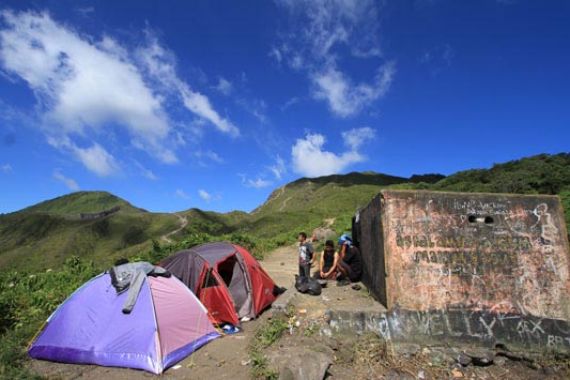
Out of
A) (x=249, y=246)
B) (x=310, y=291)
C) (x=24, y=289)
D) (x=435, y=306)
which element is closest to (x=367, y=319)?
(x=435, y=306)

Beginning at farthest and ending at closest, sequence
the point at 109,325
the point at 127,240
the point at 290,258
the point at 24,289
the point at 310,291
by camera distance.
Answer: the point at 127,240
the point at 290,258
the point at 24,289
the point at 310,291
the point at 109,325

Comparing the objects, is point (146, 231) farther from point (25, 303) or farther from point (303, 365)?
point (303, 365)

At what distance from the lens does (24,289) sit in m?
9.28

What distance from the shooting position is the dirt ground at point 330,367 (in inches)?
201

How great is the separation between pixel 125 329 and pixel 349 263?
16.8 ft

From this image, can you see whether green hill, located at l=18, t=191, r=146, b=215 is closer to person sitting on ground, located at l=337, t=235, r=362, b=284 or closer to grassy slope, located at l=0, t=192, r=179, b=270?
grassy slope, located at l=0, t=192, r=179, b=270

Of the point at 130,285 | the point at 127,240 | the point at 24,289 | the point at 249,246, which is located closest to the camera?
the point at 130,285

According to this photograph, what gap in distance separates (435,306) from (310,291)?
258 cm

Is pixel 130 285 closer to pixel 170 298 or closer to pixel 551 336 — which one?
pixel 170 298

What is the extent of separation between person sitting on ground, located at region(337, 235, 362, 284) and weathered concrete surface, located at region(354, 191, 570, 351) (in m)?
2.01

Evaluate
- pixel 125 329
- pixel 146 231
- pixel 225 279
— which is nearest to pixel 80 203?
pixel 146 231

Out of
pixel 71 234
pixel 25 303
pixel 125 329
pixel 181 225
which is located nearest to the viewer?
pixel 125 329

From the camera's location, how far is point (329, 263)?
9.18 m

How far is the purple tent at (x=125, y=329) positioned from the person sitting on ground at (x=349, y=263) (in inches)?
137
